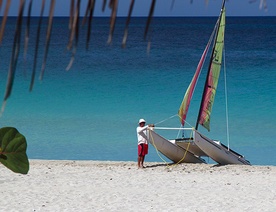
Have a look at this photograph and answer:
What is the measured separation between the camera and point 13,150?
2.14m

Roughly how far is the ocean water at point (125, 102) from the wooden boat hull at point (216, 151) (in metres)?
1.82

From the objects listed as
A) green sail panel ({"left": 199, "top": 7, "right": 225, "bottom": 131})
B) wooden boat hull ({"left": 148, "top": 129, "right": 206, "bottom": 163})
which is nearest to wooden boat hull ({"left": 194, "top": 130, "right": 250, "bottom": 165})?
wooden boat hull ({"left": 148, "top": 129, "right": 206, "bottom": 163})

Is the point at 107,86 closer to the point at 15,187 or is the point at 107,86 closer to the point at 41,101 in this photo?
the point at 41,101

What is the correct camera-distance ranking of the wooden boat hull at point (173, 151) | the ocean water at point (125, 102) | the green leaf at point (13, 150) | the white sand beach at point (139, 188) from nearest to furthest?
the green leaf at point (13, 150) → the white sand beach at point (139, 188) → the wooden boat hull at point (173, 151) → the ocean water at point (125, 102)

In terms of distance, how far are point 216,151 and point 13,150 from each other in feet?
33.6

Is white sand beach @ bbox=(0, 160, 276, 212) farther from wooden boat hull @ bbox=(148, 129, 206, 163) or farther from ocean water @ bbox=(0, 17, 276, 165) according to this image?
ocean water @ bbox=(0, 17, 276, 165)

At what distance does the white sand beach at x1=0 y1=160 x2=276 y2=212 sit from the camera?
8.39 meters

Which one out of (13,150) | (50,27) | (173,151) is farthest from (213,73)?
(50,27)

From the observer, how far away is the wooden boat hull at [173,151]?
39.4 feet

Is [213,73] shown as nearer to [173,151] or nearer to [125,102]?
[173,151]

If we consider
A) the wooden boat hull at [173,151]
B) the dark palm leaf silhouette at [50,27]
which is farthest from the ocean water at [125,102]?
the dark palm leaf silhouette at [50,27]

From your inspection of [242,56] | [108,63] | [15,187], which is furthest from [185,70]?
[15,187]

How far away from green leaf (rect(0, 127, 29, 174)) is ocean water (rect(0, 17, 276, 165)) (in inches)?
273

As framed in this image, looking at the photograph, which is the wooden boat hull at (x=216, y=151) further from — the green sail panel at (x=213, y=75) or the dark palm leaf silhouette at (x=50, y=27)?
the dark palm leaf silhouette at (x=50, y=27)
